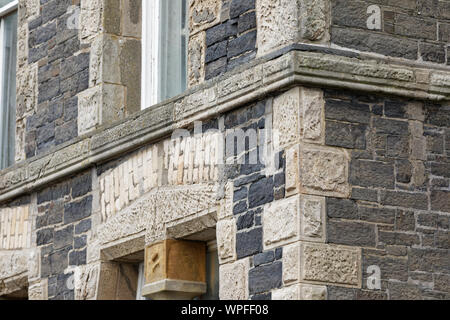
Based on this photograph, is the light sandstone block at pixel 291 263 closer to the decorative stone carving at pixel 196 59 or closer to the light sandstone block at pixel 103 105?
the decorative stone carving at pixel 196 59

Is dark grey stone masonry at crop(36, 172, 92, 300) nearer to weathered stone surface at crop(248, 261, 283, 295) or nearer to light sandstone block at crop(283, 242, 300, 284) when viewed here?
weathered stone surface at crop(248, 261, 283, 295)

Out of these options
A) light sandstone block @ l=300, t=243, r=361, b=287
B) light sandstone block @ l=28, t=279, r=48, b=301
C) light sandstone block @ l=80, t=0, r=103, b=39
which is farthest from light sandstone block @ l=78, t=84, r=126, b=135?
light sandstone block @ l=300, t=243, r=361, b=287

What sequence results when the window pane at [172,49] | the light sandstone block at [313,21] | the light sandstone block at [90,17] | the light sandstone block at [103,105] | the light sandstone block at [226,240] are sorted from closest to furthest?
the light sandstone block at [313,21] → the light sandstone block at [226,240] → the window pane at [172,49] → the light sandstone block at [103,105] → the light sandstone block at [90,17]

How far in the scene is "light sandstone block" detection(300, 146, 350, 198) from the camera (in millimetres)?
8625

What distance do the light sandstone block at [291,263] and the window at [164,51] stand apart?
7.49ft

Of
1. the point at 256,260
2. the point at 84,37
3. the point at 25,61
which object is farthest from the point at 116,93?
the point at 256,260

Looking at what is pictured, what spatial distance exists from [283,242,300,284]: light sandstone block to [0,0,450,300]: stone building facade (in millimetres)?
12

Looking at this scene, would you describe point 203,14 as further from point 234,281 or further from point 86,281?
point 86,281

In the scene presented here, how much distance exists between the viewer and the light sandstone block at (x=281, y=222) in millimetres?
8578

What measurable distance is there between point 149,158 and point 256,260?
1.53 m

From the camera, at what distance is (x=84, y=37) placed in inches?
438

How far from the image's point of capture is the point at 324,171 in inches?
341

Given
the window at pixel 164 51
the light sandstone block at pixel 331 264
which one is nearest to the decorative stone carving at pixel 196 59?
the window at pixel 164 51

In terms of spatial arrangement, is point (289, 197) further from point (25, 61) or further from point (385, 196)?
point (25, 61)
